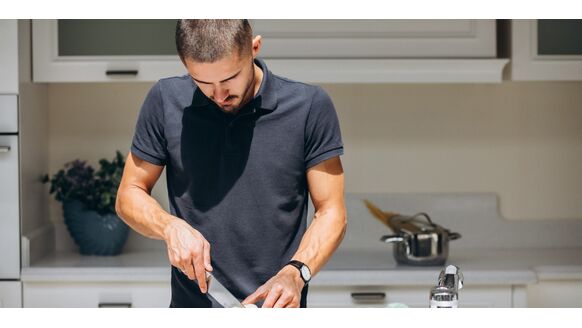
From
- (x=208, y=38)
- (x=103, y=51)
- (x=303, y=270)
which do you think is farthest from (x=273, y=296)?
(x=103, y=51)

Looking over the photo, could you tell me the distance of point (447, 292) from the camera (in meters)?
0.64

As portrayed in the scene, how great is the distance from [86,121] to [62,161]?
0.14 metres

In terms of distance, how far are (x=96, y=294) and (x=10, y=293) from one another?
0.69 feet

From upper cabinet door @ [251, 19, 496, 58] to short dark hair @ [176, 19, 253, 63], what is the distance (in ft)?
3.50

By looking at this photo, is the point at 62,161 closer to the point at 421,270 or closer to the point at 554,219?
the point at 421,270

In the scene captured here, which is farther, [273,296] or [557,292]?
[557,292]

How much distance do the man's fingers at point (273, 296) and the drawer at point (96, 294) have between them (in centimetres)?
104

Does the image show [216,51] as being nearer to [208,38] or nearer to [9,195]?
[208,38]

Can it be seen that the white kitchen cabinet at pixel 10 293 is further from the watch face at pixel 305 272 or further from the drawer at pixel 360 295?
the watch face at pixel 305 272

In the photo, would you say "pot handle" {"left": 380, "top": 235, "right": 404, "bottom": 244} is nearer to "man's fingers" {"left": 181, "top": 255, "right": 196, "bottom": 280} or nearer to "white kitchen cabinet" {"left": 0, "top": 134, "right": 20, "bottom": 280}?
"white kitchen cabinet" {"left": 0, "top": 134, "right": 20, "bottom": 280}

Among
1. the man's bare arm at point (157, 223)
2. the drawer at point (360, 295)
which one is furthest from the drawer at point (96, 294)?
the man's bare arm at point (157, 223)

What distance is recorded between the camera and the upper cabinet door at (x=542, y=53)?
2.13m

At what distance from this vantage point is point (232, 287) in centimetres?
129
